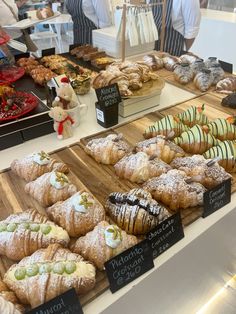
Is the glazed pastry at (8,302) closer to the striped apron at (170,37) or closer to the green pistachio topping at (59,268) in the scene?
the green pistachio topping at (59,268)

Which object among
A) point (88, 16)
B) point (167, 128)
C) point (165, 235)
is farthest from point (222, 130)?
point (88, 16)

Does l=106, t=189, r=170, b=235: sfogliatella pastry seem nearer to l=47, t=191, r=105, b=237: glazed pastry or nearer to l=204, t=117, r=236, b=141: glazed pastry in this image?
l=47, t=191, r=105, b=237: glazed pastry

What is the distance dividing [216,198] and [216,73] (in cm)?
125

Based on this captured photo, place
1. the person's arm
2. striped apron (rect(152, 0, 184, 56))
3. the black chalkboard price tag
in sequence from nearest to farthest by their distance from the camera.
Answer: the black chalkboard price tag < the person's arm < striped apron (rect(152, 0, 184, 56))

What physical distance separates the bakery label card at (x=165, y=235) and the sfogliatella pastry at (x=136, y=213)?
42 millimetres

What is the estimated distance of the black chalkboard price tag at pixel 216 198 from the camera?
99 centimetres

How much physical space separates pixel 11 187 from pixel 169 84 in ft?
4.35

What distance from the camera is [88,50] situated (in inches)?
90.9

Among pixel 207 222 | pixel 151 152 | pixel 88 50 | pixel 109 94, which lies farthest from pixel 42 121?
pixel 88 50

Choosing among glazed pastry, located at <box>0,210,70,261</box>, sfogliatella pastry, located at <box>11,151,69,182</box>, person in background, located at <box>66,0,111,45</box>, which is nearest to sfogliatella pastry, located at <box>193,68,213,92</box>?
sfogliatella pastry, located at <box>11,151,69,182</box>

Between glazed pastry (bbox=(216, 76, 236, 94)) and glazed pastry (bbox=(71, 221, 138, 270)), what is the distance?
1.37 meters

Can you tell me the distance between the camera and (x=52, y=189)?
3.31ft

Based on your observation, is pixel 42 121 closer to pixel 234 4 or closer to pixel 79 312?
pixel 79 312

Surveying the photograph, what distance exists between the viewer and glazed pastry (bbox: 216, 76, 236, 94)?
186 centimetres
